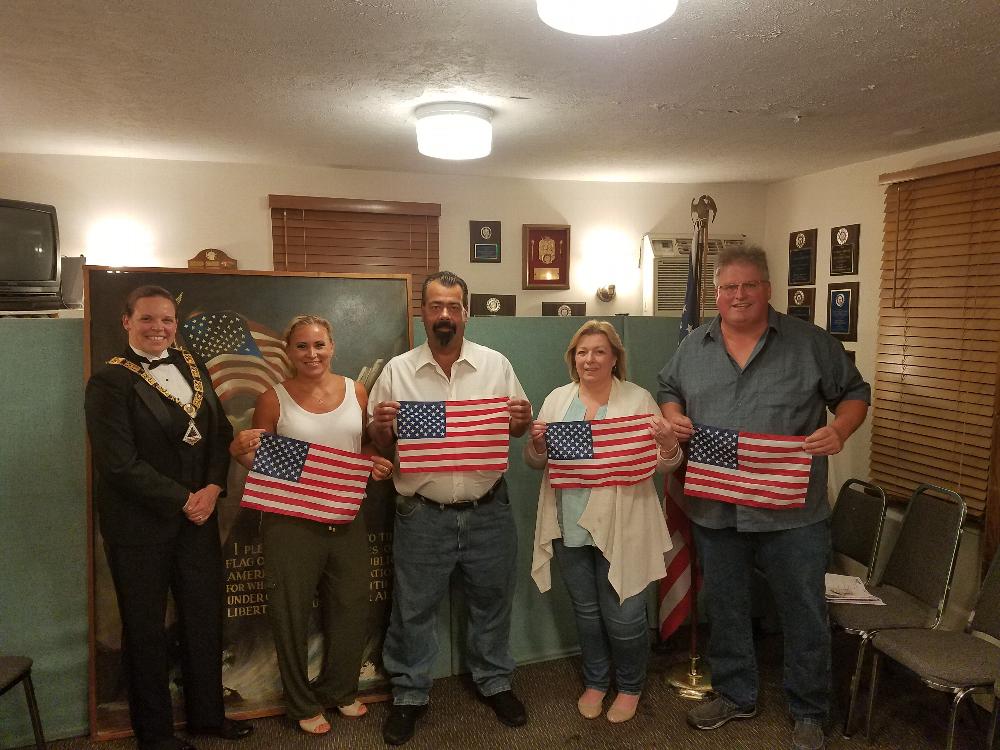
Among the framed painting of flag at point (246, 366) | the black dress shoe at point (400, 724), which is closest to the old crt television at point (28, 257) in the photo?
the framed painting of flag at point (246, 366)

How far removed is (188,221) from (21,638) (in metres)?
2.82

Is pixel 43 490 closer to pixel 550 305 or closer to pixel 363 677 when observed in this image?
pixel 363 677

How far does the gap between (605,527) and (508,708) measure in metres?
0.84

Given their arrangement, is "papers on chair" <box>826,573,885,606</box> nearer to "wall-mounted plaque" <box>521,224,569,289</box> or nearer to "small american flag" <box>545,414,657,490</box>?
"small american flag" <box>545,414,657,490</box>

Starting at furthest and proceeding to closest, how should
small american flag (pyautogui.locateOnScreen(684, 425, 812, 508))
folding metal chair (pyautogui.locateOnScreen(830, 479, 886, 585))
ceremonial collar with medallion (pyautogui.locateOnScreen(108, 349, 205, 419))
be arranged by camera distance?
1. folding metal chair (pyautogui.locateOnScreen(830, 479, 886, 585))
2. small american flag (pyautogui.locateOnScreen(684, 425, 812, 508))
3. ceremonial collar with medallion (pyautogui.locateOnScreen(108, 349, 205, 419))

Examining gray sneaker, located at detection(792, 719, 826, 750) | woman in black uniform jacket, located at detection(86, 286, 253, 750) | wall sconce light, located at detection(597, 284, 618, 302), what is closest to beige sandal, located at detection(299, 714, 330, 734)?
woman in black uniform jacket, located at detection(86, 286, 253, 750)

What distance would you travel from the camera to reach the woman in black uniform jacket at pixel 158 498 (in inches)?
84.9

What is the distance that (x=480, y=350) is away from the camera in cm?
249

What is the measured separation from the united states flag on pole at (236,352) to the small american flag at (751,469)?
5.12 feet

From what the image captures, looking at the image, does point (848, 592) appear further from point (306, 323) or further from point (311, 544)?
point (306, 323)

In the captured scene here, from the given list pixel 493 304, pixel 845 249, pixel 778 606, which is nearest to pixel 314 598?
pixel 778 606

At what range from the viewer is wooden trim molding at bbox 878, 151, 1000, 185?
10.6ft

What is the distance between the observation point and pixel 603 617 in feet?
8.25

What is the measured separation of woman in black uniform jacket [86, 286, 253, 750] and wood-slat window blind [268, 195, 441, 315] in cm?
239
